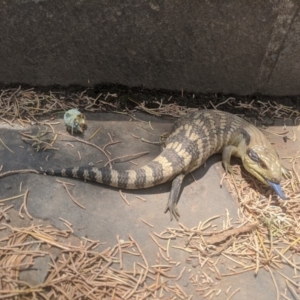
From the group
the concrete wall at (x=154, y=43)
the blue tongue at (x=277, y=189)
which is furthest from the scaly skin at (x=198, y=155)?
the concrete wall at (x=154, y=43)

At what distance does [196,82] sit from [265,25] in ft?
2.84

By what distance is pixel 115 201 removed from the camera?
3.18 m

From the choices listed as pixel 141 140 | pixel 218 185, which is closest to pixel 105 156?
pixel 141 140

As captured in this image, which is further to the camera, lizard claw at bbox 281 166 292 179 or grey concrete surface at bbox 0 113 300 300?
lizard claw at bbox 281 166 292 179

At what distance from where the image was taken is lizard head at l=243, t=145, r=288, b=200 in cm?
340

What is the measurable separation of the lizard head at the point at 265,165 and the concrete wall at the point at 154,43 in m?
1.00

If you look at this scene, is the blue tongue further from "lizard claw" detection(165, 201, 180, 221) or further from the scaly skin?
"lizard claw" detection(165, 201, 180, 221)

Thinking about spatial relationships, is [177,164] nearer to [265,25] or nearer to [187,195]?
[187,195]

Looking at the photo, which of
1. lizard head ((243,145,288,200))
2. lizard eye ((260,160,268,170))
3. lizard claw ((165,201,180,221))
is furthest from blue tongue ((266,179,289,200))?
lizard claw ((165,201,180,221))

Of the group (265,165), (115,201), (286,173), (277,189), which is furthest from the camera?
(286,173)

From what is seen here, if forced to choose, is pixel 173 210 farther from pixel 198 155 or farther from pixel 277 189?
pixel 277 189

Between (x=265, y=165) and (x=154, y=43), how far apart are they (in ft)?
5.03

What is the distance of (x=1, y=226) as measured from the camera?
281 cm

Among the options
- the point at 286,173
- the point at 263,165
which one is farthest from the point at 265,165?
the point at 286,173
